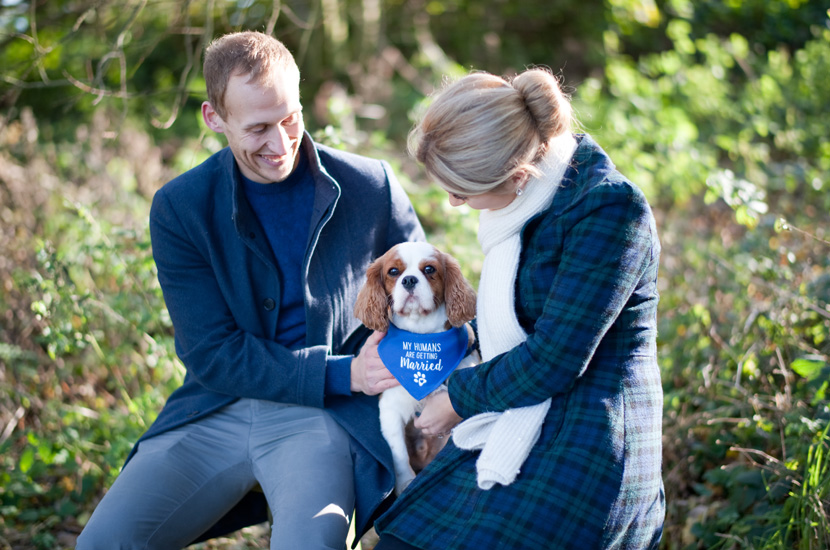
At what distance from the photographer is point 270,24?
4086 millimetres

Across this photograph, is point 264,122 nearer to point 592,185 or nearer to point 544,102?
point 544,102

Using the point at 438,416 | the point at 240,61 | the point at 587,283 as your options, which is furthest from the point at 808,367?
the point at 240,61

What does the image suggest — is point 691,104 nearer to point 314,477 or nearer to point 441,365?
point 441,365

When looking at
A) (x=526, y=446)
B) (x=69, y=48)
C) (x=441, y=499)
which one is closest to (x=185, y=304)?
(x=441, y=499)

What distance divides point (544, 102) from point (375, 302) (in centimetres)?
105

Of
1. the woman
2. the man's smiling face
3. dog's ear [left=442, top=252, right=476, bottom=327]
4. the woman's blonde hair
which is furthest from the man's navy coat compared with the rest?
the woman's blonde hair

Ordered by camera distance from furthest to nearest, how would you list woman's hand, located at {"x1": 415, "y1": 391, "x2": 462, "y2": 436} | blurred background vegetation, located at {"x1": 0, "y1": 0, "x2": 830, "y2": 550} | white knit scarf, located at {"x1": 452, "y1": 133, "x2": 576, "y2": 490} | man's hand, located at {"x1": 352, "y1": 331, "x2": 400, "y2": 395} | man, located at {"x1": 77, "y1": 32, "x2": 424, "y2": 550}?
blurred background vegetation, located at {"x1": 0, "y1": 0, "x2": 830, "y2": 550} < man's hand, located at {"x1": 352, "y1": 331, "x2": 400, "y2": 395} < man, located at {"x1": 77, "y1": 32, "x2": 424, "y2": 550} < woman's hand, located at {"x1": 415, "y1": 391, "x2": 462, "y2": 436} < white knit scarf, located at {"x1": 452, "y1": 133, "x2": 576, "y2": 490}

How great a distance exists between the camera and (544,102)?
2.11m

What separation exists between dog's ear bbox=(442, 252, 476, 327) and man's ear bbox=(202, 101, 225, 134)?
1.06 m

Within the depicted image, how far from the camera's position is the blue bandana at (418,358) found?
8.60 ft

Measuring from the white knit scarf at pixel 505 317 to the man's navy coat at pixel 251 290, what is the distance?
2.13 ft

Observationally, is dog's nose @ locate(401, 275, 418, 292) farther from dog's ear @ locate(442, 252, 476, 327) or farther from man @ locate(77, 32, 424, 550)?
man @ locate(77, 32, 424, 550)

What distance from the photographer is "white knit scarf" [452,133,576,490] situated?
2077 millimetres

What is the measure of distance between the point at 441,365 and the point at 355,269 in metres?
0.58
